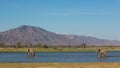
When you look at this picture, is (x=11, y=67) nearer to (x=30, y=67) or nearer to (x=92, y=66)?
(x=30, y=67)

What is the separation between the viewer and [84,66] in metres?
41.5

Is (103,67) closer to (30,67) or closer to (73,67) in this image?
(73,67)

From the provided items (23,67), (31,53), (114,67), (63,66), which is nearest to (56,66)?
(63,66)

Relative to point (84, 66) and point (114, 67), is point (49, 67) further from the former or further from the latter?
point (114, 67)

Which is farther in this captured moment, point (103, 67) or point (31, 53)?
point (31, 53)

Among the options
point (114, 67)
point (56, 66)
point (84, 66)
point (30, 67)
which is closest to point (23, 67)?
point (30, 67)

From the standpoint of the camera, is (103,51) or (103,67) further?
(103,51)

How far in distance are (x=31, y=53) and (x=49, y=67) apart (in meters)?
55.0

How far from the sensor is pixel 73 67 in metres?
40.5

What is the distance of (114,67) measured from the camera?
40.2 meters

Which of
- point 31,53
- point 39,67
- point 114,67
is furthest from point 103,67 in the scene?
point 31,53

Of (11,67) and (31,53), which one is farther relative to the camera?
(31,53)

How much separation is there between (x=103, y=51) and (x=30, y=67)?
5969 cm

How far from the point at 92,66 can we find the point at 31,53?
180ft
